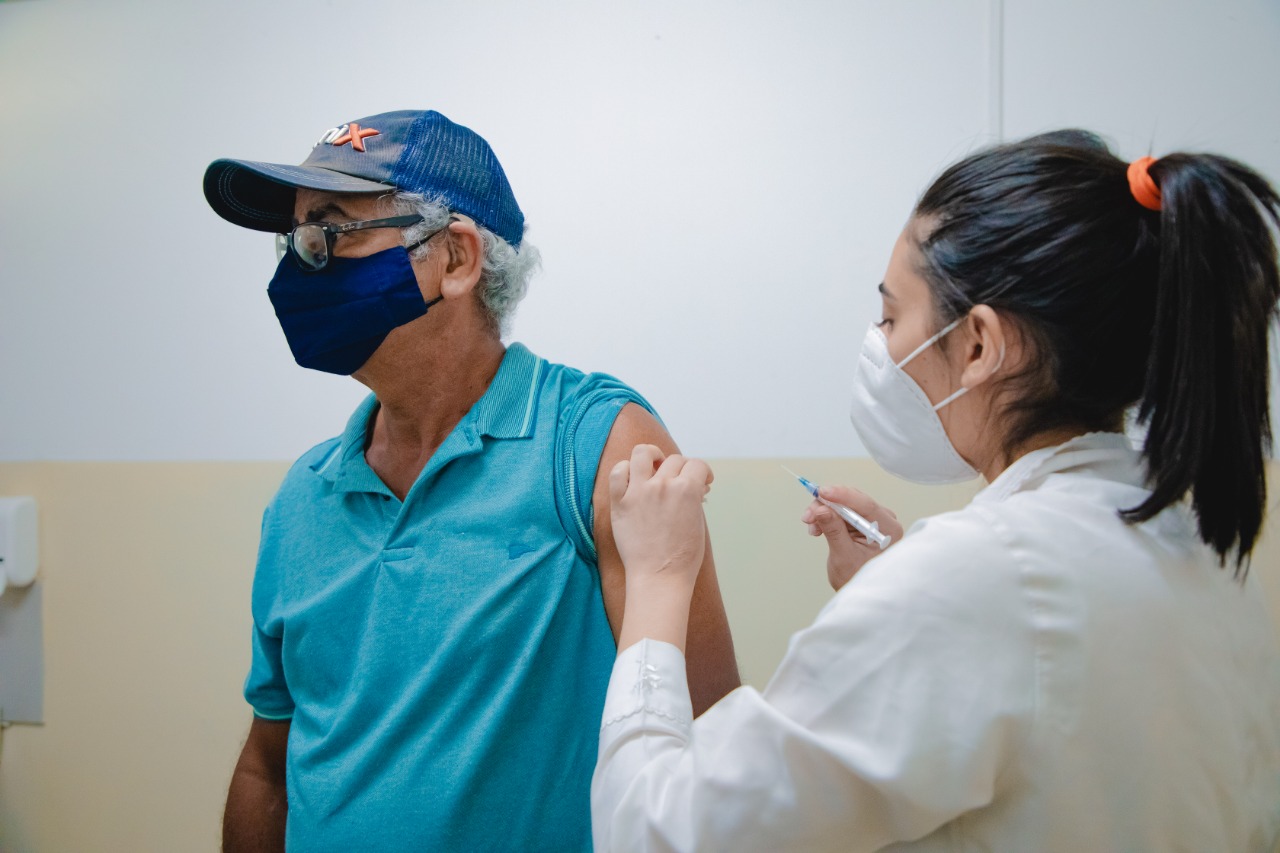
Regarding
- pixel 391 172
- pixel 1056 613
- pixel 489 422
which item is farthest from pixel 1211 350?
pixel 391 172

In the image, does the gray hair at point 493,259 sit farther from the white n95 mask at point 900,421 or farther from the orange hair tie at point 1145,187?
the orange hair tie at point 1145,187

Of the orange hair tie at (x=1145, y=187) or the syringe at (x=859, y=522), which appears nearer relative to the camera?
the orange hair tie at (x=1145, y=187)

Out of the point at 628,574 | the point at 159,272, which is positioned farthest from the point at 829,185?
the point at 159,272

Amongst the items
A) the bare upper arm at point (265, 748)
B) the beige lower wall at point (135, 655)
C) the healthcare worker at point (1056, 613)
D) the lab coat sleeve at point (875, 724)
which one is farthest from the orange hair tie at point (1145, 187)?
the beige lower wall at point (135, 655)

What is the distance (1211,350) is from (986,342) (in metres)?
0.17

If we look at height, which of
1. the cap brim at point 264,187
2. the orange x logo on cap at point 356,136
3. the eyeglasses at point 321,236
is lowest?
the eyeglasses at point 321,236

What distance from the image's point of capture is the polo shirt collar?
3.90 feet

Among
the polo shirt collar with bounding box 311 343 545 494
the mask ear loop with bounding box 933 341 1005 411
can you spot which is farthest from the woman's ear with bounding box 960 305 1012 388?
the polo shirt collar with bounding box 311 343 545 494

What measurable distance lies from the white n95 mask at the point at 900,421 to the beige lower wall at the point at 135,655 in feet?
5.21

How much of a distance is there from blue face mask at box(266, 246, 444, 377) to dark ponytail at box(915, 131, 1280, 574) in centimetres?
67

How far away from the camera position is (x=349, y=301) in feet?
3.88

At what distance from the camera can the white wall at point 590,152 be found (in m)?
1.77

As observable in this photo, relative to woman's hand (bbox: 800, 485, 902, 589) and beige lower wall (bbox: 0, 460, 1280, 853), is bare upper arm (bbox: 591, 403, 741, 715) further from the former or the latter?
beige lower wall (bbox: 0, 460, 1280, 853)

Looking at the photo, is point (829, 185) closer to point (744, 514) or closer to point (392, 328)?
point (744, 514)
